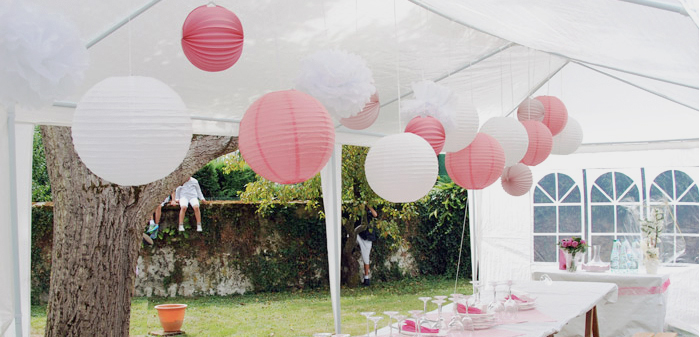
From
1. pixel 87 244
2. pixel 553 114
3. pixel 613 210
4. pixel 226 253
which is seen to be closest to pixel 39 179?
pixel 226 253

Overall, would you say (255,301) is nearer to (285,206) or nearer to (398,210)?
(285,206)

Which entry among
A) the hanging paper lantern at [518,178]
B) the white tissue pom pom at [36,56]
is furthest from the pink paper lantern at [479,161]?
the white tissue pom pom at [36,56]

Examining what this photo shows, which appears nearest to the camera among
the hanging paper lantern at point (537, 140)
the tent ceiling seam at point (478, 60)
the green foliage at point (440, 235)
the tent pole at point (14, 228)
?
the tent pole at point (14, 228)

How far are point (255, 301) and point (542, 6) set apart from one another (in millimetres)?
7475

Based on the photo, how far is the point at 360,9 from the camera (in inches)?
143

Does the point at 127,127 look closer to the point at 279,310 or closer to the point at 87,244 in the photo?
the point at 87,244

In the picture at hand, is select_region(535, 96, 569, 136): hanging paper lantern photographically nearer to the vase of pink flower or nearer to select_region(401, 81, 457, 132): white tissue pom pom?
select_region(401, 81, 457, 132): white tissue pom pom

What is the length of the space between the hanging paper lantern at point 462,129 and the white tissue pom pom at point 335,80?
87 cm

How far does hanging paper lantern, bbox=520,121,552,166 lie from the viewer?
425 cm

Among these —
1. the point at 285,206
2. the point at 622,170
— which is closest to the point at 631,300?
the point at 622,170

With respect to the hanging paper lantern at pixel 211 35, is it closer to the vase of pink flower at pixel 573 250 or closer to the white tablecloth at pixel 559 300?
the white tablecloth at pixel 559 300

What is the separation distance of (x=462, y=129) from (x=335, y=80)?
42.3 inches

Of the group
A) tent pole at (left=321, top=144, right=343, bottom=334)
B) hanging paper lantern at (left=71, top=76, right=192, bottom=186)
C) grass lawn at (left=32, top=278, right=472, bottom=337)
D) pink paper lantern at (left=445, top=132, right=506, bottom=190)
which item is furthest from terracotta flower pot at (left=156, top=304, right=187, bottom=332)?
hanging paper lantern at (left=71, top=76, right=192, bottom=186)

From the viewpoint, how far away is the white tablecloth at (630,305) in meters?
6.24
